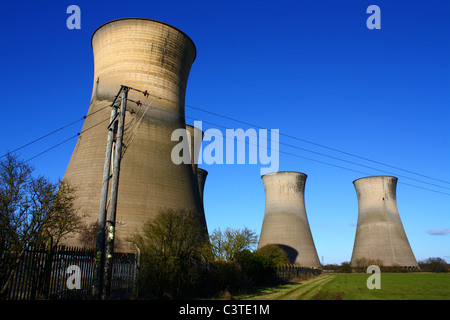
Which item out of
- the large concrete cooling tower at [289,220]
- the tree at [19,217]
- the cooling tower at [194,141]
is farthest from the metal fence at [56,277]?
the large concrete cooling tower at [289,220]

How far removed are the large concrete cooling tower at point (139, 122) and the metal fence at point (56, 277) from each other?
4.90m

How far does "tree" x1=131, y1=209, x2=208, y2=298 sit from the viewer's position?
926 centimetres

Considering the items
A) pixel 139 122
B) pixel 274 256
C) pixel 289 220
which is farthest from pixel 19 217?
pixel 289 220

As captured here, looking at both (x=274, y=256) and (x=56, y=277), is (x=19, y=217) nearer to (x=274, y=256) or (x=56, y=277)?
(x=56, y=277)

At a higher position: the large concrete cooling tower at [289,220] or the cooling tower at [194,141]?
the cooling tower at [194,141]

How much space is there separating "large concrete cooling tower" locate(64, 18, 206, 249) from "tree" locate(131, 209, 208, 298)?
13.7ft

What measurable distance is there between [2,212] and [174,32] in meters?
12.9

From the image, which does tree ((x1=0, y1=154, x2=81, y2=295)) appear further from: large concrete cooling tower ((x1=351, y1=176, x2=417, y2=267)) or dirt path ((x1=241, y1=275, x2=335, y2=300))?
large concrete cooling tower ((x1=351, y1=176, x2=417, y2=267))

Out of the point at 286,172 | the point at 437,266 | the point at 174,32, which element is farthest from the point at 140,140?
the point at 437,266

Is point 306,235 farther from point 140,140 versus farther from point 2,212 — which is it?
point 2,212

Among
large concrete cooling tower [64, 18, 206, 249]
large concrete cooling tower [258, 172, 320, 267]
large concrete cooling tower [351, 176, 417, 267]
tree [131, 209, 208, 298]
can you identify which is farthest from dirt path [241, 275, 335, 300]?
large concrete cooling tower [351, 176, 417, 267]

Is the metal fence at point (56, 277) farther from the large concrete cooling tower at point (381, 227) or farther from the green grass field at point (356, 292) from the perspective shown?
the large concrete cooling tower at point (381, 227)

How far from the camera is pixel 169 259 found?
953 centimetres

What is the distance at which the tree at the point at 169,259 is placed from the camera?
9258mm
